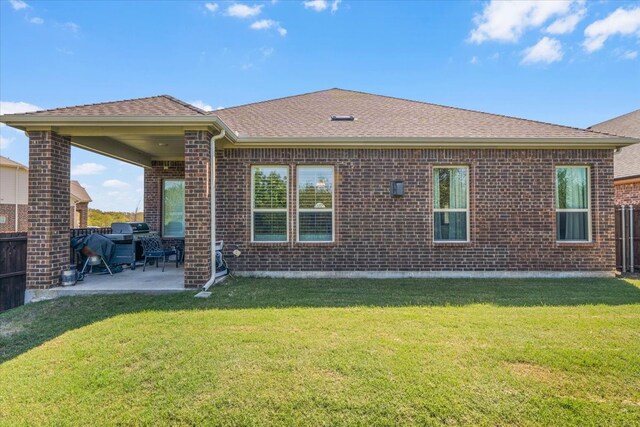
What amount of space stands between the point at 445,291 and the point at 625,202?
8208 millimetres

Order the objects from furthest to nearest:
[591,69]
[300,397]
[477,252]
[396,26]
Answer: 1. [591,69]
2. [396,26]
3. [477,252]
4. [300,397]

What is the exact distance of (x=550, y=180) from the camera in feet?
26.0

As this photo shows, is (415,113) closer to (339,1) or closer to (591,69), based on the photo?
(339,1)

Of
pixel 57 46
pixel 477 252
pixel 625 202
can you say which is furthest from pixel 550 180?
pixel 57 46

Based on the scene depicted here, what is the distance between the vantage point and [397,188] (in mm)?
7746

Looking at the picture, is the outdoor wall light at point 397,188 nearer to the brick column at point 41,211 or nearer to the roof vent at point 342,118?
the roof vent at point 342,118

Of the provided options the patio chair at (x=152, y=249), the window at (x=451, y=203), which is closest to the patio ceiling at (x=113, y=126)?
the patio chair at (x=152, y=249)

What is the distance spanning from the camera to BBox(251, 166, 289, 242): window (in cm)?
796

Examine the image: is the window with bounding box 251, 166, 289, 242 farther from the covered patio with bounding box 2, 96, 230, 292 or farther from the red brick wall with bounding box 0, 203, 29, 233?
the red brick wall with bounding box 0, 203, 29, 233

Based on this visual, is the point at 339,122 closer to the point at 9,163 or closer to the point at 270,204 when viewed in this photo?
the point at 270,204

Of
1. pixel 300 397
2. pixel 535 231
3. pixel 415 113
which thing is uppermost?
pixel 415 113

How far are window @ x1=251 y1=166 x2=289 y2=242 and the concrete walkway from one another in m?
2.10

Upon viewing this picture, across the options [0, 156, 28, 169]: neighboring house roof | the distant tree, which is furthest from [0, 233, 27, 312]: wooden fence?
[0, 156, 28, 169]: neighboring house roof

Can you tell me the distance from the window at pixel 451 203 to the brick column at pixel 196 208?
5219 millimetres
